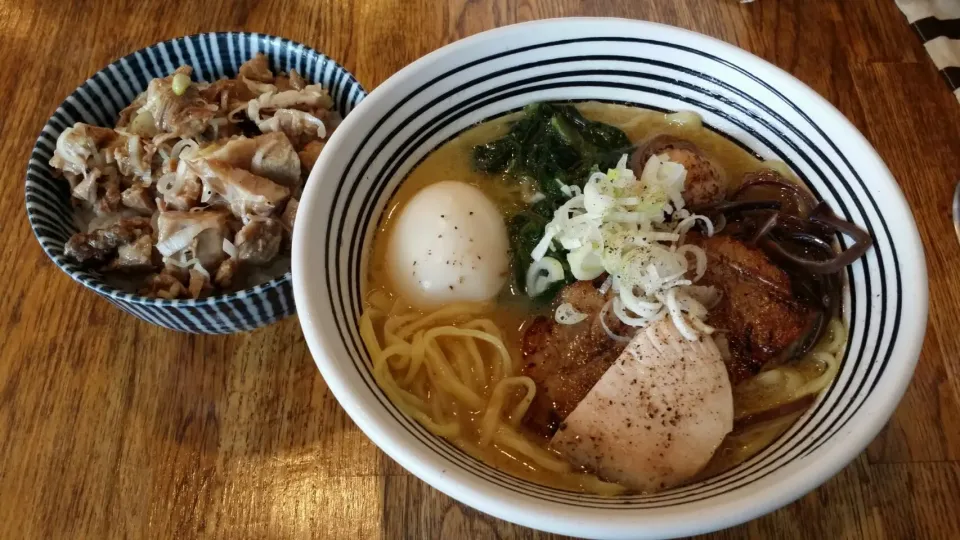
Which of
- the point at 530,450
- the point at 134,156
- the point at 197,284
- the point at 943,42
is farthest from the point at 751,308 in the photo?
the point at 134,156

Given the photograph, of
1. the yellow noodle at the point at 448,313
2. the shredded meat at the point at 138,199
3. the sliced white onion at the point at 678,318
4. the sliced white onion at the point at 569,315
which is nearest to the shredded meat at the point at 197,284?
the shredded meat at the point at 138,199

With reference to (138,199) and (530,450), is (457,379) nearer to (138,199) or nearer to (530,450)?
(530,450)

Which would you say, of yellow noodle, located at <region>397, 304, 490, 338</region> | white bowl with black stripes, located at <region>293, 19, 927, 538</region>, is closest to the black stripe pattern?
white bowl with black stripes, located at <region>293, 19, 927, 538</region>

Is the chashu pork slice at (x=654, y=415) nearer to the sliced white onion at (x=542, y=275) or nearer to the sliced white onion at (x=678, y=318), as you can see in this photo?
the sliced white onion at (x=678, y=318)

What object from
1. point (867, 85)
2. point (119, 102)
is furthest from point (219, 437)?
point (867, 85)

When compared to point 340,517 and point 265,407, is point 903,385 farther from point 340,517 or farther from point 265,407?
point 265,407
